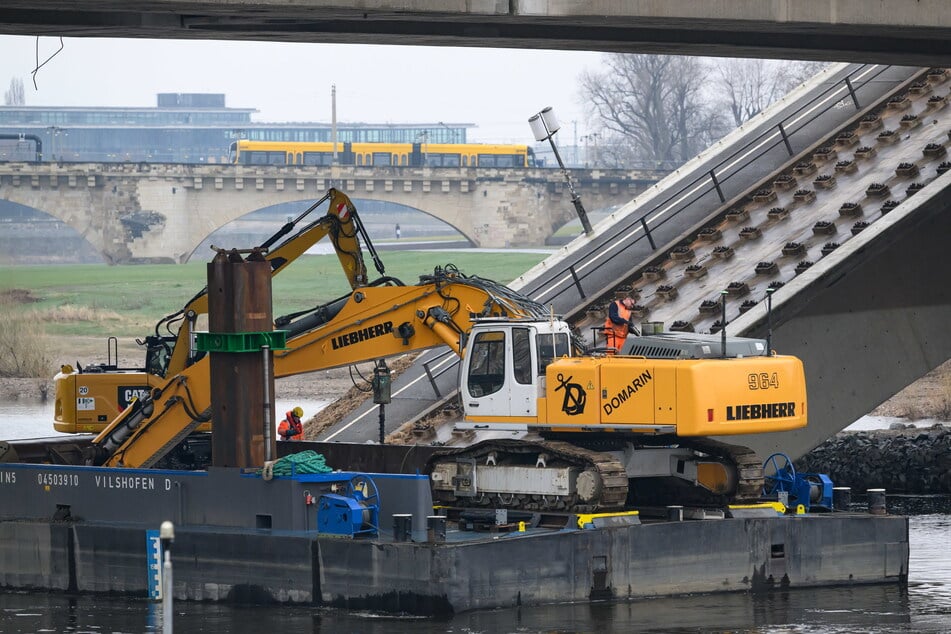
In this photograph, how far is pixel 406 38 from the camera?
2923cm

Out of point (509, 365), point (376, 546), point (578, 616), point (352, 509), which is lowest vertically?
point (578, 616)

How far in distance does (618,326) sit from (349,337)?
433 centimetres

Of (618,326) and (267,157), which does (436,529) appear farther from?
(267,157)

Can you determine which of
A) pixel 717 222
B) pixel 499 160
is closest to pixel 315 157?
pixel 499 160

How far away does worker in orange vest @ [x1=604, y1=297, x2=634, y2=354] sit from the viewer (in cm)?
2944

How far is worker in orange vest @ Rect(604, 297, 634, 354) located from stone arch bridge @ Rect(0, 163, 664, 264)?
9472 cm

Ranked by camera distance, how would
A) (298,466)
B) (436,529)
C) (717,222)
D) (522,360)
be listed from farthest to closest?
1. (717,222)
2. (522,360)
3. (298,466)
4. (436,529)

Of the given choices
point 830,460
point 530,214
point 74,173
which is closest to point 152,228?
point 74,173

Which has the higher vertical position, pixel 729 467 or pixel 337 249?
pixel 337 249

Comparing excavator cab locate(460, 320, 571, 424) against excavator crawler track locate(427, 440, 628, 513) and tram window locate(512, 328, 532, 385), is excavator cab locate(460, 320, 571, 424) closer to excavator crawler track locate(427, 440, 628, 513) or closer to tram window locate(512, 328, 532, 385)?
tram window locate(512, 328, 532, 385)

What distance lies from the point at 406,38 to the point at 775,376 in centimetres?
766

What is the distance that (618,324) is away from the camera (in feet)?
96.9

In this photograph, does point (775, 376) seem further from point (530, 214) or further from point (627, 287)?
point (530, 214)

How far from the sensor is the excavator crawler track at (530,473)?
90.3 ft
